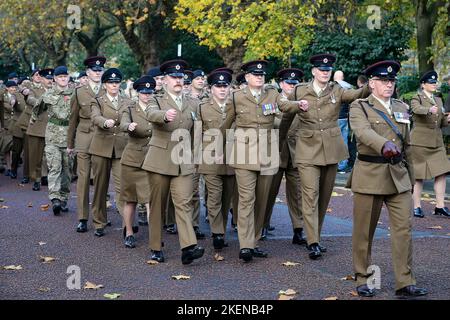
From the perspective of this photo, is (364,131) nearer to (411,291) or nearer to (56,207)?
(411,291)

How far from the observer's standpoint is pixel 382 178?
321 inches

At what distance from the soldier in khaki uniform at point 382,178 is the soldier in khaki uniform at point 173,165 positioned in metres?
2.04

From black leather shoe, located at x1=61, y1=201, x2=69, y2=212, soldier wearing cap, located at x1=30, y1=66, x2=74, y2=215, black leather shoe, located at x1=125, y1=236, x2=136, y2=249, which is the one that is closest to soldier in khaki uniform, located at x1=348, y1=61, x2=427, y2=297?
black leather shoe, located at x1=125, y1=236, x2=136, y2=249

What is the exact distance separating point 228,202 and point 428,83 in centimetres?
393

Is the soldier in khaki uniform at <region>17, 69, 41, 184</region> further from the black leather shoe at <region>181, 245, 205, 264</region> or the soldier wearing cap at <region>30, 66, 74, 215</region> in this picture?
the black leather shoe at <region>181, 245, 205, 264</region>

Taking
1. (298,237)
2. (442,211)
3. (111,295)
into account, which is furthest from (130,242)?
(442,211)

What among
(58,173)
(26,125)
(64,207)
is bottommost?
(64,207)

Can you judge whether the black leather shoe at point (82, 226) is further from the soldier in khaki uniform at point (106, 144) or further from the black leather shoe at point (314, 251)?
the black leather shoe at point (314, 251)

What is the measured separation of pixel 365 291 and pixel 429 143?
5.93 metres

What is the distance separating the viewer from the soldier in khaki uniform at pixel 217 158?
35.5ft

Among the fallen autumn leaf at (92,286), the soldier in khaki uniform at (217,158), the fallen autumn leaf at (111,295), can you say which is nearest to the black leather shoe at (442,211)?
the soldier in khaki uniform at (217,158)

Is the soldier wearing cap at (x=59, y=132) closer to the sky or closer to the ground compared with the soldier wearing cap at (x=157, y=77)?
closer to the ground

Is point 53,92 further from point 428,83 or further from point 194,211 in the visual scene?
point 428,83

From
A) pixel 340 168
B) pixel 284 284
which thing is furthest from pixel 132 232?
pixel 340 168
